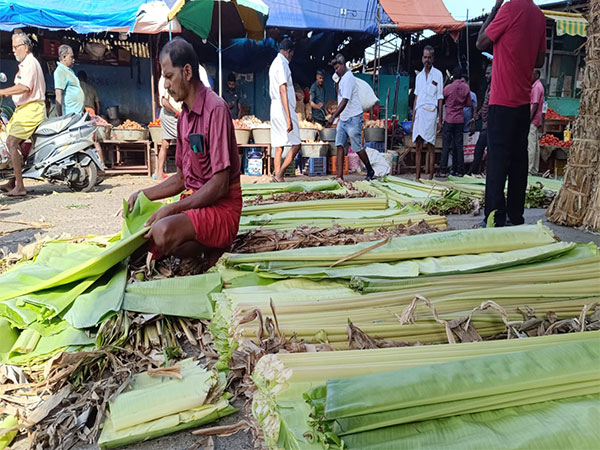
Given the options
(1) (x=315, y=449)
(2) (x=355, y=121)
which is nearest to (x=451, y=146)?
(2) (x=355, y=121)

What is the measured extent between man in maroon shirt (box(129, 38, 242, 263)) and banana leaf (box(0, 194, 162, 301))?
13 cm

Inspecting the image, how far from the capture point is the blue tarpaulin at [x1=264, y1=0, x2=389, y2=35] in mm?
11289

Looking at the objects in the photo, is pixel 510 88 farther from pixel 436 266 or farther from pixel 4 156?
pixel 4 156

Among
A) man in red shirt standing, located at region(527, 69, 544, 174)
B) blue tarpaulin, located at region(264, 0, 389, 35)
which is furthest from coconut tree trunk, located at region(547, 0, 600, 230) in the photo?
blue tarpaulin, located at region(264, 0, 389, 35)

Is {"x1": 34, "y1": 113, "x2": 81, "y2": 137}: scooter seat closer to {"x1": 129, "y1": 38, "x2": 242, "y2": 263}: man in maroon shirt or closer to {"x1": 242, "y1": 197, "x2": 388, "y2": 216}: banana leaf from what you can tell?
{"x1": 242, "y1": 197, "x2": 388, "y2": 216}: banana leaf

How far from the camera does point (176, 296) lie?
2.38 meters

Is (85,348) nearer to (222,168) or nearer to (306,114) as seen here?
(222,168)

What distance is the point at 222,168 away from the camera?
2.87m

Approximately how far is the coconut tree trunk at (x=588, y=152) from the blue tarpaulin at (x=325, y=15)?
778 centimetres

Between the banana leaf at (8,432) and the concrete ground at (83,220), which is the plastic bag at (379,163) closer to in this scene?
the concrete ground at (83,220)

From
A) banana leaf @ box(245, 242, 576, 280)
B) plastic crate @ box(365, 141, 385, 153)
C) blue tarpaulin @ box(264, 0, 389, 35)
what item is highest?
blue tarpaulin @ box(264, 0, 389, 35)

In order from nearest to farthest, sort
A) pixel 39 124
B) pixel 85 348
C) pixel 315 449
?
pixel 315 449
pixel 85 348
pixel 39 124

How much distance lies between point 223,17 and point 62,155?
14.8 feet

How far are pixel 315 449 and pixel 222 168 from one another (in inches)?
80.0
